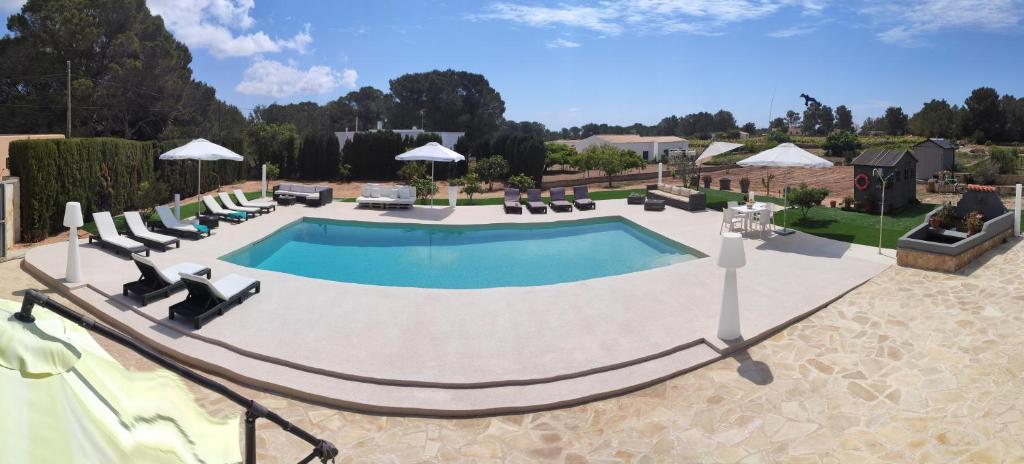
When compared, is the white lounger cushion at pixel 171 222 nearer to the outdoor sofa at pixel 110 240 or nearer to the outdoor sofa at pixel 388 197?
the outdoor sofa at pixel 110 240

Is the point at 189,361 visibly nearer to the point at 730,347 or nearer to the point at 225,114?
the point at 730,347

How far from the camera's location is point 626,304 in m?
9.34

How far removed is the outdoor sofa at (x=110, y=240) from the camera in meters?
12.3

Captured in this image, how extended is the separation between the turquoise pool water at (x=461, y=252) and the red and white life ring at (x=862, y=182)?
22.6ft

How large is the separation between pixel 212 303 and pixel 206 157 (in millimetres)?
9630

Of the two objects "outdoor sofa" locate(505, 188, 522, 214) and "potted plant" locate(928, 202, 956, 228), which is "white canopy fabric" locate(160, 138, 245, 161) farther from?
"potted plant" locate(928, 202, 956, 228)

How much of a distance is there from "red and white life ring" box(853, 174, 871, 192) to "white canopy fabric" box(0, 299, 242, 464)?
19753 millimetres

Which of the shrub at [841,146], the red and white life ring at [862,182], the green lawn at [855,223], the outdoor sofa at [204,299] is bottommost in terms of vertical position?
the outdoor sofa at [204,299]

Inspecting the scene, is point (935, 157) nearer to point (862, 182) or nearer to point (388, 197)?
point (862, 182)

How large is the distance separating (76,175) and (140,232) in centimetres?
432

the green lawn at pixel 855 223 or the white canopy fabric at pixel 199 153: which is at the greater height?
the white canopy fabric at pixel 199 153

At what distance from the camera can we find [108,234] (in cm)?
1298

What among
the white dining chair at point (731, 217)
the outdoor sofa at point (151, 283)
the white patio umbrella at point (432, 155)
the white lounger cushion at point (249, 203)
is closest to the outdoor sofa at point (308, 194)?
the white lounger cushion at point (249, 203)

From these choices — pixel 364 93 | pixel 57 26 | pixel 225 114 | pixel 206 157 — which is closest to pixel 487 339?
pixel 206 157
